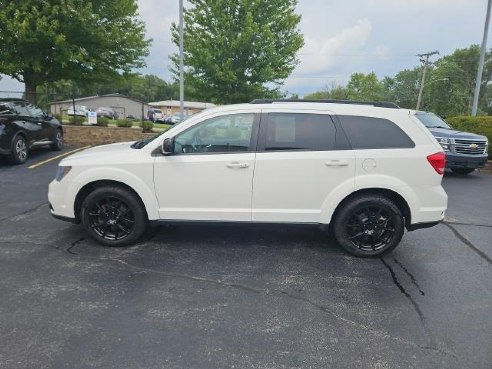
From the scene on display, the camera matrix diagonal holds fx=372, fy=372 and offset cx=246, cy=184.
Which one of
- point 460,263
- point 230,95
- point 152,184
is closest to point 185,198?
point 152,184

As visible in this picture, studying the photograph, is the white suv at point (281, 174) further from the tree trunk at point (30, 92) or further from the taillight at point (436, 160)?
the tree trunk at point (30, 92)

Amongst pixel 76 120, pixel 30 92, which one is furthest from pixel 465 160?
pixel 30 92

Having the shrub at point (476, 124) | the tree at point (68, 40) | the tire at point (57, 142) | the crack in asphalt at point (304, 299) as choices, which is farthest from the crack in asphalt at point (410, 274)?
the tree at point (68, 40)

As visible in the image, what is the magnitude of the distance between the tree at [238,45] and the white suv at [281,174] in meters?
12.0

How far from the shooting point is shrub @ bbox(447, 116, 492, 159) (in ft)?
41.6

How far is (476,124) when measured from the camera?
13328 mm

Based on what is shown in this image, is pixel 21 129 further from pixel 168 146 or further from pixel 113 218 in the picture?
pixel 168 146

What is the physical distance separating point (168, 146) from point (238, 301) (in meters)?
1.97

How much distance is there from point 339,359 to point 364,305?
876mm

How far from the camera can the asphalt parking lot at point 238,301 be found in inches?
106

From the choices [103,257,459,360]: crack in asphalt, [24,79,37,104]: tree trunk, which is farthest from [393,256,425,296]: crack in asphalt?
[24,79,37,104]: tree trunk

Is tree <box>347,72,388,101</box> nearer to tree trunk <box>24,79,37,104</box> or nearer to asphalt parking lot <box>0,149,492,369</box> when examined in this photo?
tree trunk <box>24,79,37,104</box>

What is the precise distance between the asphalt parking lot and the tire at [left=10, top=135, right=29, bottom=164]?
5080 mm

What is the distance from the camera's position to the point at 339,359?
8.73 ft
